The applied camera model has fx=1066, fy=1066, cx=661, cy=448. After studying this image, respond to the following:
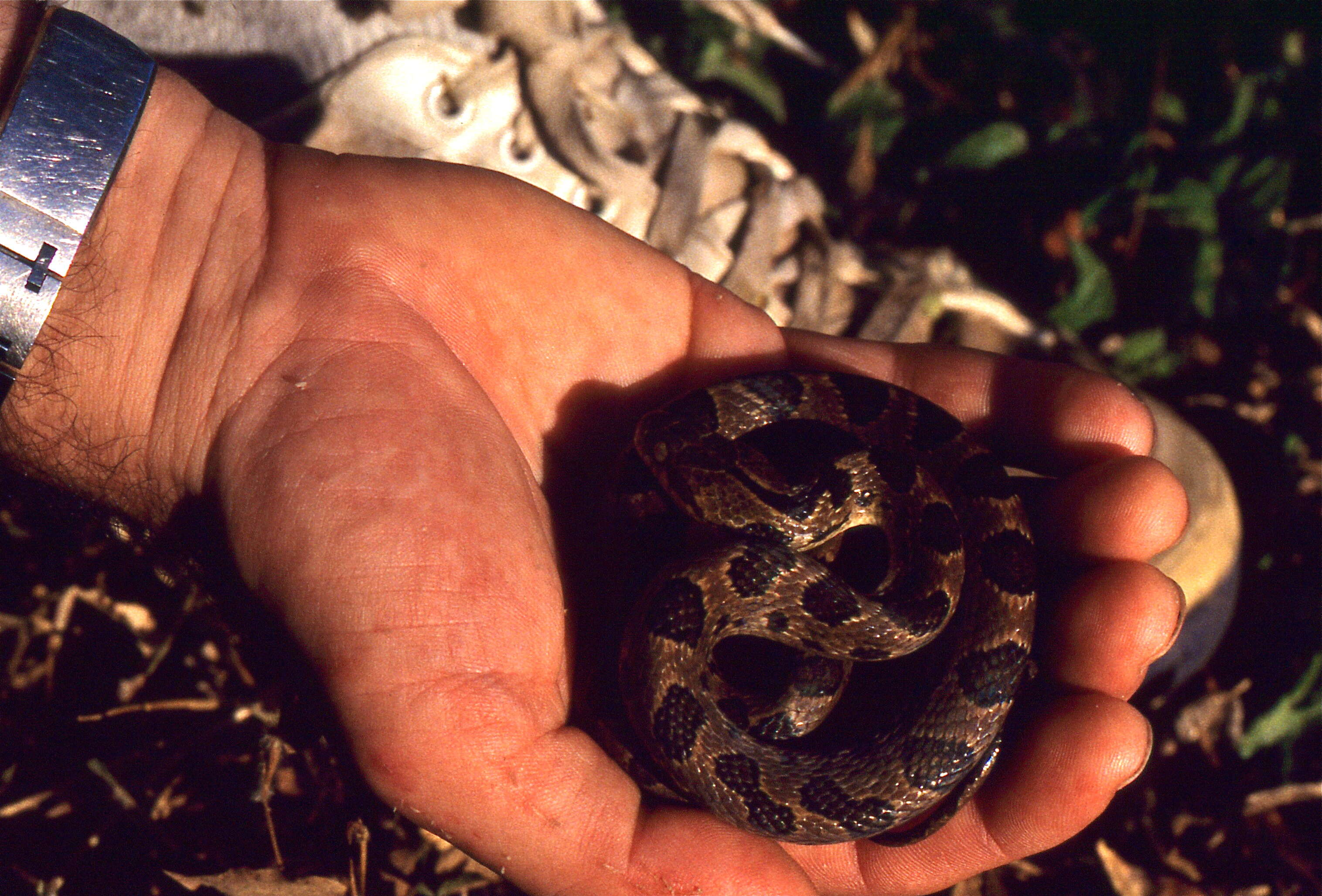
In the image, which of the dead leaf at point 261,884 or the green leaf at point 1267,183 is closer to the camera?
the dead leaf at point 261,884

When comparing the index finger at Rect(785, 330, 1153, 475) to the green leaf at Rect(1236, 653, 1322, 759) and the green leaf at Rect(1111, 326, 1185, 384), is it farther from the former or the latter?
the green leaf at Rect(1111, 326, 1185, 384)

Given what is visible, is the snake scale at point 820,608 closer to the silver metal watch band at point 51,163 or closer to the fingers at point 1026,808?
the fingers at point 1026,808

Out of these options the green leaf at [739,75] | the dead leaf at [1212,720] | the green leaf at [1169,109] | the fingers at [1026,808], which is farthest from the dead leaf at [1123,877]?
the green leaf at [739,75]

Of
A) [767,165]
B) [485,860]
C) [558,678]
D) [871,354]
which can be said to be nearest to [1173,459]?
[871,354]

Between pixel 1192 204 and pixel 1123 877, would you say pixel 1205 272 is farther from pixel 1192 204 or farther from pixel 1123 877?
pixel 1123 877

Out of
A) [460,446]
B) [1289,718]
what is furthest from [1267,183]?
[460,446]

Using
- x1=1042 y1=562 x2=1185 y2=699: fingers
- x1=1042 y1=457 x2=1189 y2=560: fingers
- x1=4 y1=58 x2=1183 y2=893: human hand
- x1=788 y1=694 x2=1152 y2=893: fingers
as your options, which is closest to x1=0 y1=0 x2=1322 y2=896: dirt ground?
x1=4 y1=58 x2=1183 y2=893: human hand

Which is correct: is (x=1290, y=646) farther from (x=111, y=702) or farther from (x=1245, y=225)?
(x=111, y=702)

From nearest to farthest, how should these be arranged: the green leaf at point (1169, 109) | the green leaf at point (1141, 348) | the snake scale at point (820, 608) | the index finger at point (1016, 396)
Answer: the snake scale at point (820, 608)
the index finger at point (1016, 396)
the green leaf at point (1141, 348)
the green leaf at point (1169, 109)
